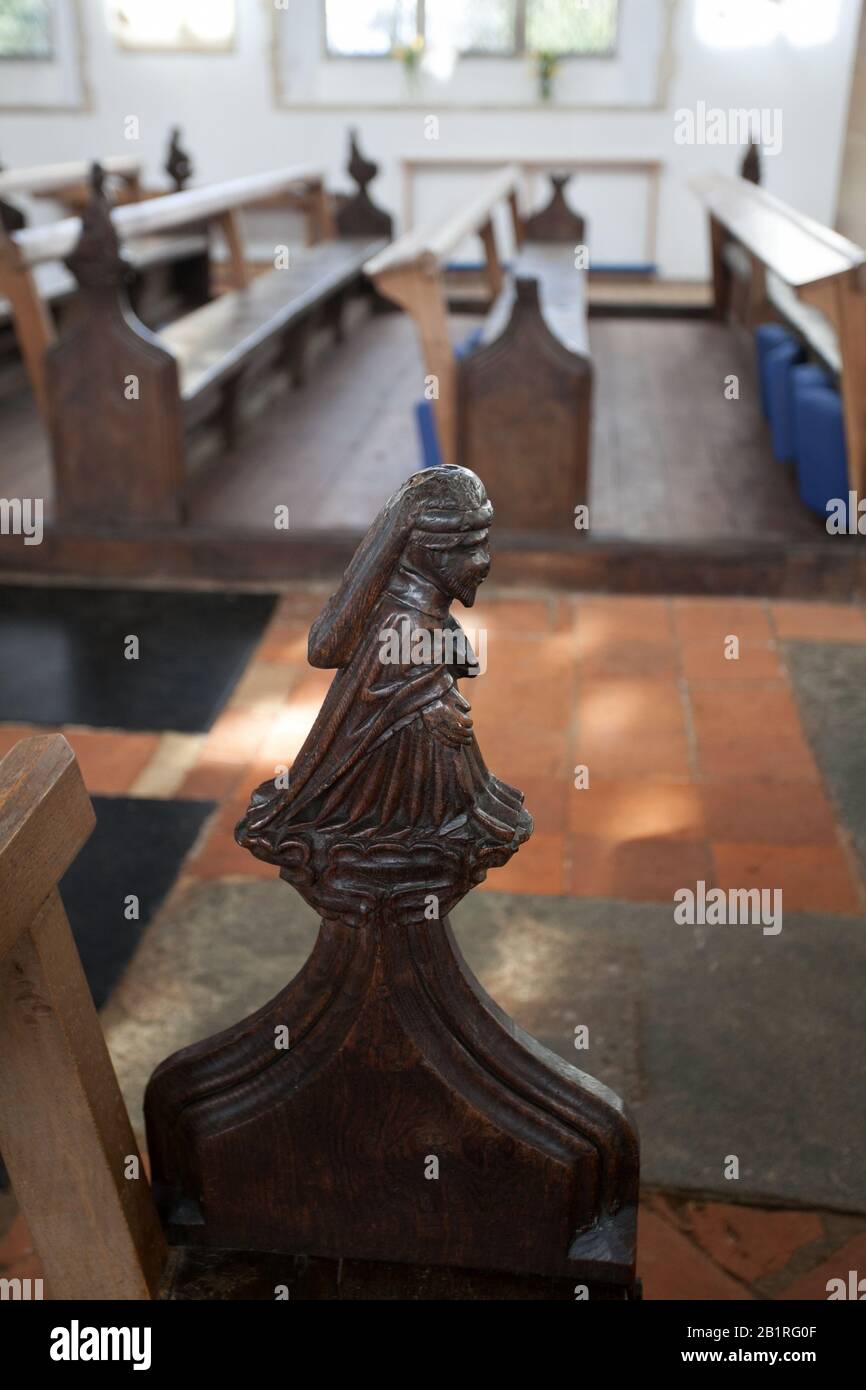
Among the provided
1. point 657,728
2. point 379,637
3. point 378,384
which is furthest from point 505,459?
point 379,637

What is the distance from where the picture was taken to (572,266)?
255 inches

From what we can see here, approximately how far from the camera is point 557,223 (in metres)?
7.28

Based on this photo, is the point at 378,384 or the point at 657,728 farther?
the point at 378,384

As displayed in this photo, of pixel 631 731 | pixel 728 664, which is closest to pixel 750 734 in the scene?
A: pixel 631 731

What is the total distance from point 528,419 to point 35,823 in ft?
10.8

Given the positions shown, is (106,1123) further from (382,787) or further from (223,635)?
(223,635)

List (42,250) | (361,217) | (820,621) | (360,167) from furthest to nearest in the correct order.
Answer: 1. (361,217)
2. (360,167)
3. (42,250)
4. (820,621)

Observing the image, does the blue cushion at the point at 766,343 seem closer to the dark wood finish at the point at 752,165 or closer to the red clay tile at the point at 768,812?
the dark wood finish at the point at 752,165

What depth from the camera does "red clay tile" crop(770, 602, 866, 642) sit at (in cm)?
383

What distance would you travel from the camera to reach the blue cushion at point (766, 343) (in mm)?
5430
